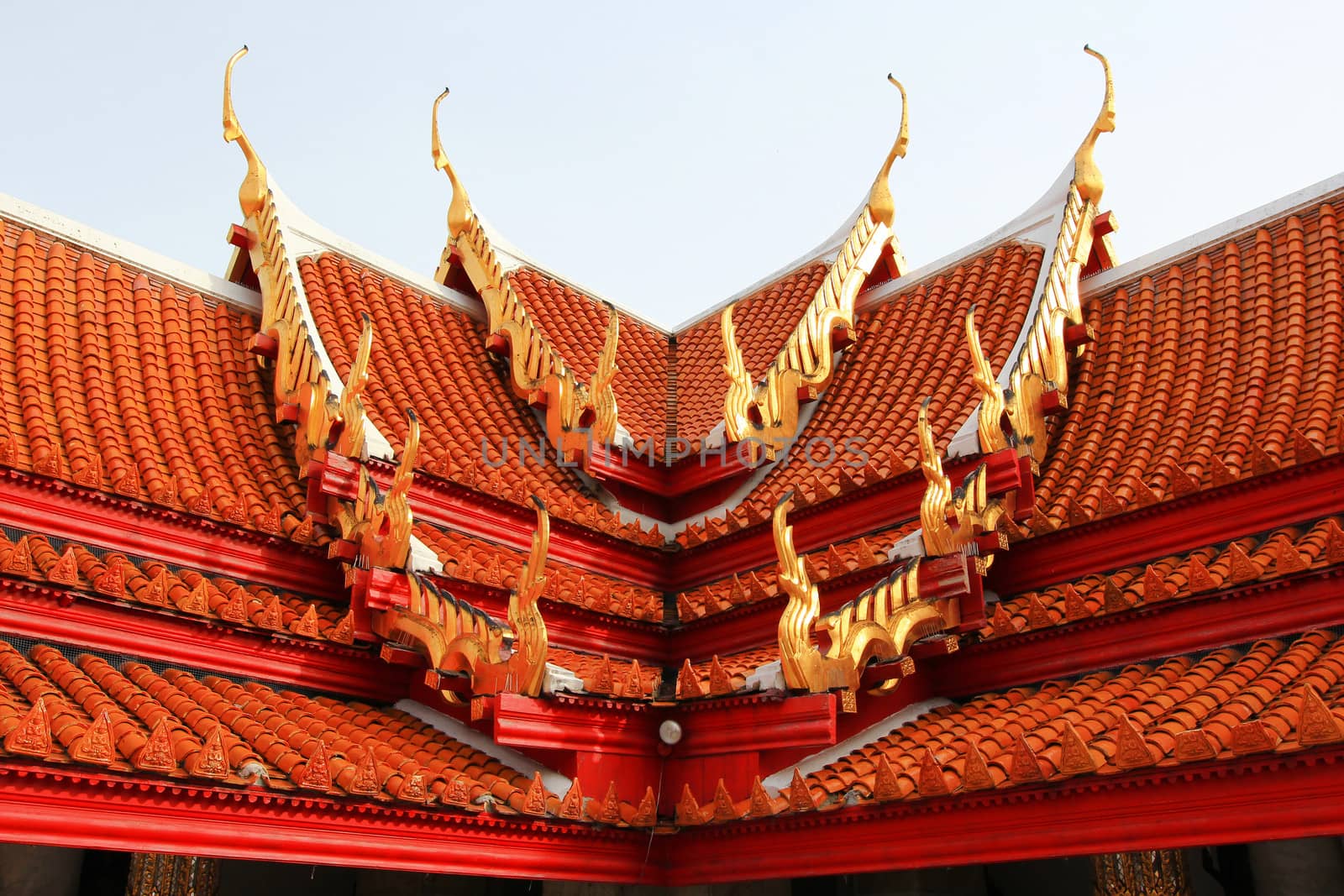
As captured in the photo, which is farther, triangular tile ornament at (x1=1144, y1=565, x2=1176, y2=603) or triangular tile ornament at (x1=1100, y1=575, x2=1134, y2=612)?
triangular tile ornament at (x1=1100, y1=575, x2=1134, y2=612)

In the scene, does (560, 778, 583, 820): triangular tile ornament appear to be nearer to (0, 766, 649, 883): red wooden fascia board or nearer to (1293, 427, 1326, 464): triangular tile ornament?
(0, 766, 649, 883): red wooden fascia board

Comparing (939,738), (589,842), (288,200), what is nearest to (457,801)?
(589,842)

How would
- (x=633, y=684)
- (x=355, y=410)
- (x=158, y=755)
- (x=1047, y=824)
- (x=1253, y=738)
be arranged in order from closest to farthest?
(x=1253, y=738) → (x=158, y=755) → (x=1047, y=824) → (x=633, y=684) → (x=355, y=410)

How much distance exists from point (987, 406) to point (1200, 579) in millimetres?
1862

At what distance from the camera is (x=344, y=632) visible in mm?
7184

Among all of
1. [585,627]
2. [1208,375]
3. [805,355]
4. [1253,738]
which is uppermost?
[805,355]

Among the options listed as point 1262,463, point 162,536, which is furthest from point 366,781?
point 1262,463

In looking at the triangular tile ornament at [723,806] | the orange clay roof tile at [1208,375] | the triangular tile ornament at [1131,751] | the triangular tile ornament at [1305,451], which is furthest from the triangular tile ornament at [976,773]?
the triangular tile ornament at [1305,451]

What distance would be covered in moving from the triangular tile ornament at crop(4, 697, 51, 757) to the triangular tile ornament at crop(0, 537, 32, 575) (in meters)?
1.43

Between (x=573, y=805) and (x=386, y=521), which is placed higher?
(x=386, y=521)

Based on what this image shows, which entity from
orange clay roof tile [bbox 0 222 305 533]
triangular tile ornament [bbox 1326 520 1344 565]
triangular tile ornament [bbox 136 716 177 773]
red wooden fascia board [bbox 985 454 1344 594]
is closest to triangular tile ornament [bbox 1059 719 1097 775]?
triangular tile ornament [bbox 1326 520 1344 565]

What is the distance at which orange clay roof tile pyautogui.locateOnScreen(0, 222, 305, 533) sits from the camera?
7270mm

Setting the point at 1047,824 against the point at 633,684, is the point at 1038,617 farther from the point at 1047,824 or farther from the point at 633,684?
the point at 633,684

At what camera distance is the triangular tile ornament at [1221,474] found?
678 cm
